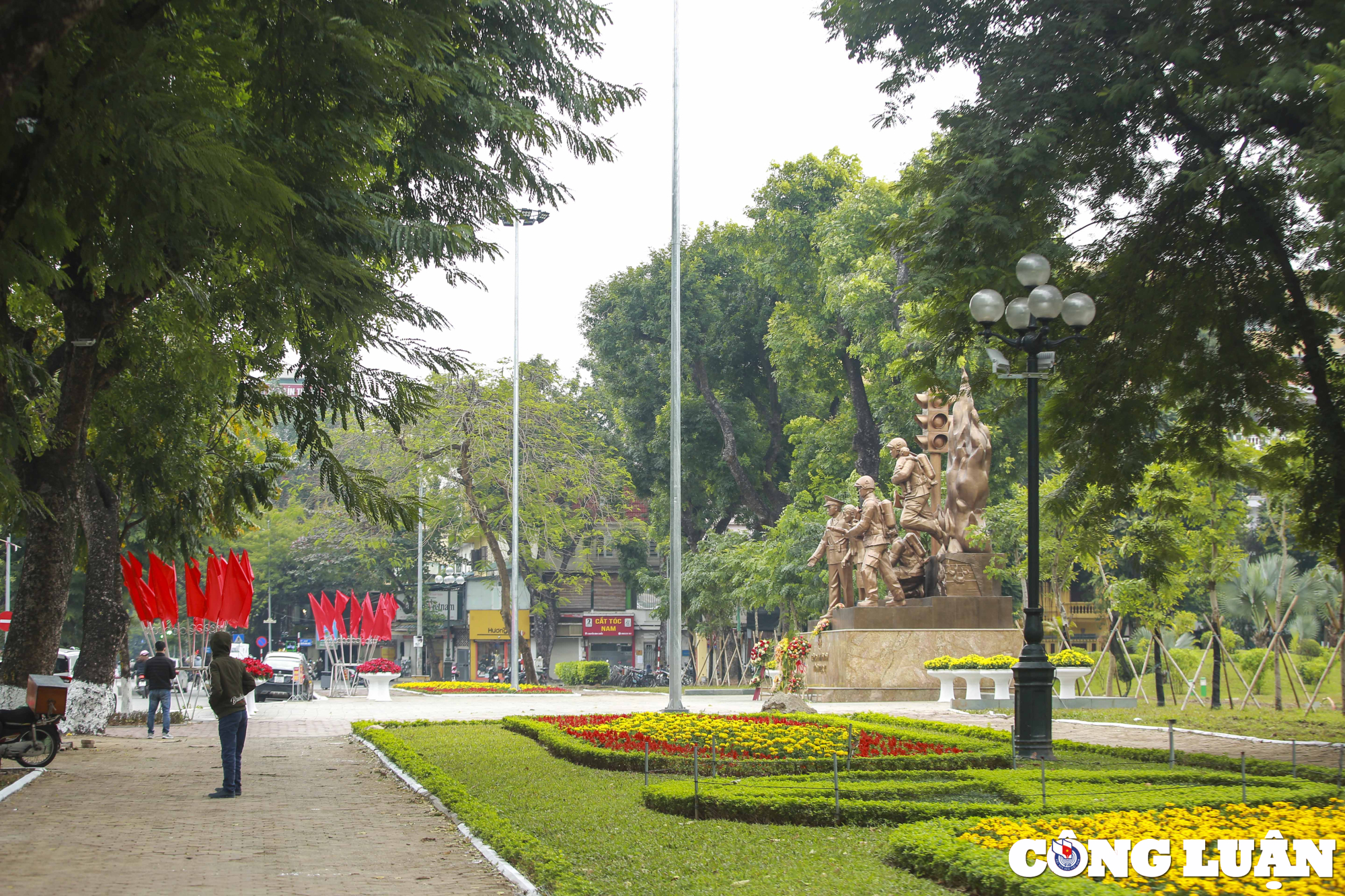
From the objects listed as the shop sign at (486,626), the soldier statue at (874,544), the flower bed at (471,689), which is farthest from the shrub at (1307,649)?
the shop sign at (486,626)

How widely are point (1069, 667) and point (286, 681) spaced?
885 inches

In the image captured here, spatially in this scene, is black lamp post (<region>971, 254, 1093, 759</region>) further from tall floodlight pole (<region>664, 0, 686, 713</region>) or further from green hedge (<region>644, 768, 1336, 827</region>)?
tall floodlight pole (<region>664, 0, 686, 713</region>)

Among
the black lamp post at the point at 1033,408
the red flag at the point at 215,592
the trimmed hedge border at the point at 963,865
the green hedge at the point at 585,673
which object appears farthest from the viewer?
the green hedge at the point at 585,673

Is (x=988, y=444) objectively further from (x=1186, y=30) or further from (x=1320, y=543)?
(x=1186, y=30)

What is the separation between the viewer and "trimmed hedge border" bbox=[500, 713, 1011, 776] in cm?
1179

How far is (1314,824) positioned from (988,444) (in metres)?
20.8

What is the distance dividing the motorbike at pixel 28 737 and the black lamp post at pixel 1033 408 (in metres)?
10.6

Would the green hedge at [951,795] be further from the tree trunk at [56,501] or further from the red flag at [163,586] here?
the red flag at [163,586]

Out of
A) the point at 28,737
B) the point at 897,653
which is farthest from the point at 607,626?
the point at 28,737

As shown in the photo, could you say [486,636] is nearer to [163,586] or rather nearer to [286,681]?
[286,681]

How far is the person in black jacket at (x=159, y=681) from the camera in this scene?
1902 cm

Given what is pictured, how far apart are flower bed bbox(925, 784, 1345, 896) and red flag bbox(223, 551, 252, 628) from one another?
18.4 m

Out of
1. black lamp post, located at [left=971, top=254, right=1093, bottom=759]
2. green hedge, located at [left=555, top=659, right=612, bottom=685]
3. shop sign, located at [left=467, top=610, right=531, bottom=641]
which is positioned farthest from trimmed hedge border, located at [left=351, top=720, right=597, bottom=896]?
shop sign, located at [left=467, top=610, right=531, bottom=641]

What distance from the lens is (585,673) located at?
54406 millimetres
